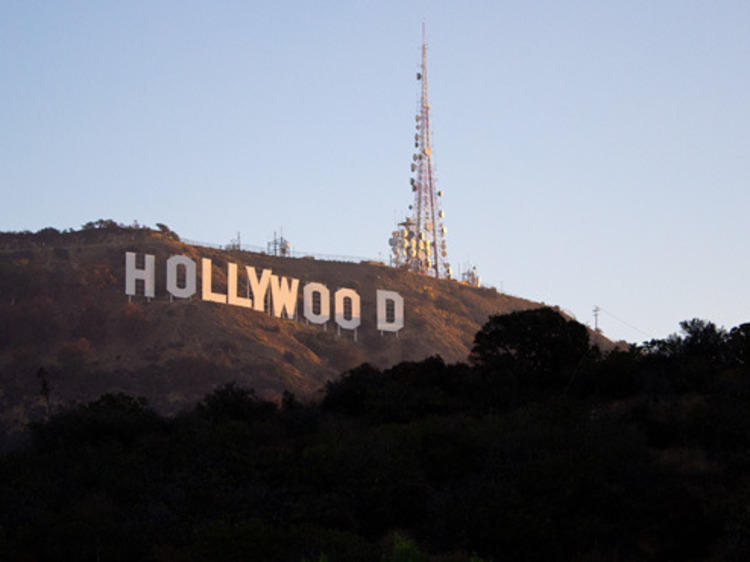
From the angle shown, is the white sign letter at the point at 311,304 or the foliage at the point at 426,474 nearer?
the foliage at the point at 426,474

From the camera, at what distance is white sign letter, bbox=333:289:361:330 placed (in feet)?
287

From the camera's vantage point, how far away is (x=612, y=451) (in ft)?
77.9

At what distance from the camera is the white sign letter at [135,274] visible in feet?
247

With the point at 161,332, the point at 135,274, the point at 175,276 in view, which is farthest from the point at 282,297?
the point at 135,274

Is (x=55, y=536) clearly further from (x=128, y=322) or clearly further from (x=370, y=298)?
(x=370, y=298)

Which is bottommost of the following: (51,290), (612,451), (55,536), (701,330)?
(55,536)

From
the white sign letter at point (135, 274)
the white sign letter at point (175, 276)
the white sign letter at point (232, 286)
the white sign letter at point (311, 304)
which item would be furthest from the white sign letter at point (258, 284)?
the white sign letter at point (135, 274)

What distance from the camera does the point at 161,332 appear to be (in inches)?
3172

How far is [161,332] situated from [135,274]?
17.9 feet

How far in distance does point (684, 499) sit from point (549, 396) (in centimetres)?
1183

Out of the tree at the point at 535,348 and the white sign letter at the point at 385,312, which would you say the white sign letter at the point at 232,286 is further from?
the tree at the point at 535,348

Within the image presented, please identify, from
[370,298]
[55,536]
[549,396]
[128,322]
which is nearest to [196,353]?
[128,322]

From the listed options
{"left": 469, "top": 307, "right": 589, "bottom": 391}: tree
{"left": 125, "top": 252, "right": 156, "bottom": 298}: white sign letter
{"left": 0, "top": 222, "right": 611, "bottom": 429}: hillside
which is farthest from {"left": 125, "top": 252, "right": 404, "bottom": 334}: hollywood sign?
{"left": 469, "top": 307, "right": 589, "bottom": 391}: tree

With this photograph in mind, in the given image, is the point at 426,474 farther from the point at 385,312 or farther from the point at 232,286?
the point at 385,312
